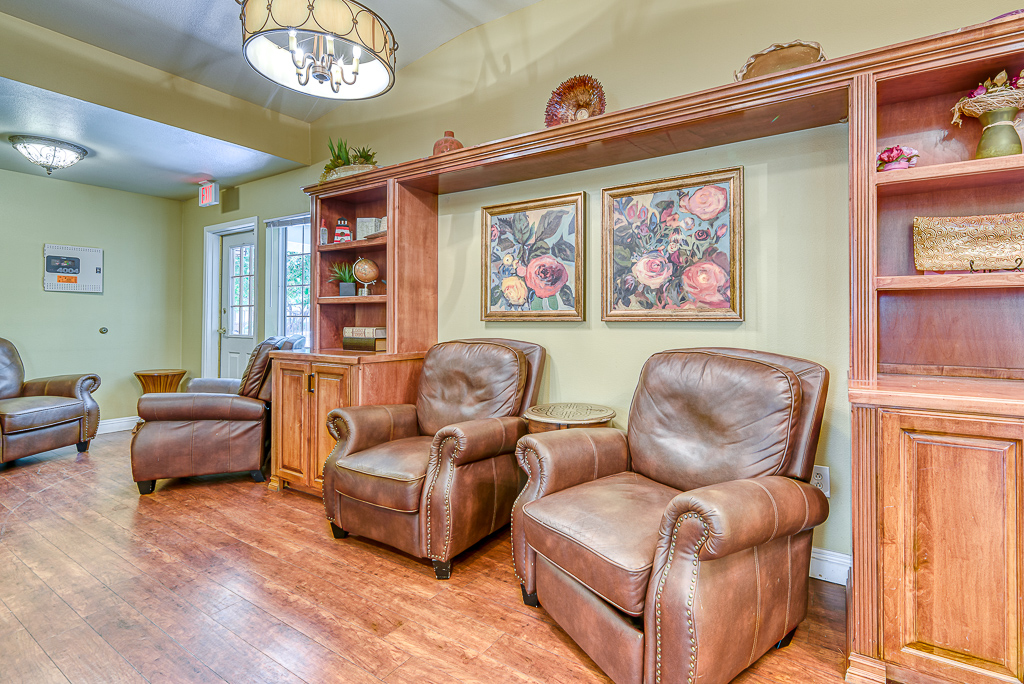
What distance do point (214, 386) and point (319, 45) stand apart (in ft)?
8.03

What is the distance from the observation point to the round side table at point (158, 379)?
504 centimetres

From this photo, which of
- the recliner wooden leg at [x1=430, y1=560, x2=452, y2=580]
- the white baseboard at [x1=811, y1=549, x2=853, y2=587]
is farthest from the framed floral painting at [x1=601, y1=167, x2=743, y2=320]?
the recliner wooden leg at [x1=430, y1=560, x2=452, y2=580]

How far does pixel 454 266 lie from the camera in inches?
126

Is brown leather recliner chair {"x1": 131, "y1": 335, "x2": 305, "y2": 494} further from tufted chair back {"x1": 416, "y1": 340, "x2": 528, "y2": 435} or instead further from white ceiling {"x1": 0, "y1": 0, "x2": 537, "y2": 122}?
white ceiling {"x1": 0, "y1": 0, "x2": 537, "y2": 122}

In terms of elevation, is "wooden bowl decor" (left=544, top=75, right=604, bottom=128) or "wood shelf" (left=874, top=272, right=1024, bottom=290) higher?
"wooden bowl decor" (left=544, top=75, right=604, bottom=128)

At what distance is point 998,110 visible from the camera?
1575mm

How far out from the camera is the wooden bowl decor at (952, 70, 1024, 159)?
1.55 metres

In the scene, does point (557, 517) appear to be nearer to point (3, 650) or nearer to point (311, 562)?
point (311, 562)

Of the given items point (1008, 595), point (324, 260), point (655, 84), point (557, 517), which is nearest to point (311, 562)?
point (557, 517)

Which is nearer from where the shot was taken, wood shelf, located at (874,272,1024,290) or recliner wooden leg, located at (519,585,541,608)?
wood shelf, located at (874,272,1024,290)

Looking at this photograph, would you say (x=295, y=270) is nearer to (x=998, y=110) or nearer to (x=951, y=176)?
(x=951, y=176)

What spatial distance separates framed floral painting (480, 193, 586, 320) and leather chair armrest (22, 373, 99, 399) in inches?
140

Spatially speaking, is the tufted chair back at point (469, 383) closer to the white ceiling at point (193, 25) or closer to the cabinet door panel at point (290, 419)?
the cabinet door panel at point (290, 419)

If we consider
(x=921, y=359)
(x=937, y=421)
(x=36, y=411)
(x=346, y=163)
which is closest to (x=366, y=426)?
(x=346, y=163)
